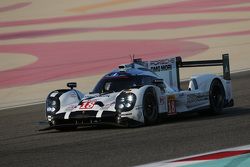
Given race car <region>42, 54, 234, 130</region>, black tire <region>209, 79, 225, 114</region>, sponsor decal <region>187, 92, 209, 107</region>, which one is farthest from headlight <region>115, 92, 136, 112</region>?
black tire <region>209, 79, 225, 114</region>

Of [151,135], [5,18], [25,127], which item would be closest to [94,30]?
[5,18]

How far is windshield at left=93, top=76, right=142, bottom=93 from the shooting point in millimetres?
12695

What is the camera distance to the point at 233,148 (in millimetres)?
8977

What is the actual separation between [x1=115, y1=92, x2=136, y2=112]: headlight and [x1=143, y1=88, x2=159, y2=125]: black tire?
0.22 metres

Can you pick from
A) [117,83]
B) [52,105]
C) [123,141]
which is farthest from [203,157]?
[52,105]

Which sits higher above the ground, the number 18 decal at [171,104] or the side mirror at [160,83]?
the side mirror at [160,83]

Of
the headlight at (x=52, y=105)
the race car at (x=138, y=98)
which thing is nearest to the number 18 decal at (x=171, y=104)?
the race car at (x=138, y=98)

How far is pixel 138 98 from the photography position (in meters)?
11.9

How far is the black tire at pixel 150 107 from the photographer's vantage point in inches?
476

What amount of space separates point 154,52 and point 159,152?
17305mm

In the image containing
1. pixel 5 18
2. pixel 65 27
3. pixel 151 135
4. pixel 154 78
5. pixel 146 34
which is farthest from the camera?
pixel 5 18

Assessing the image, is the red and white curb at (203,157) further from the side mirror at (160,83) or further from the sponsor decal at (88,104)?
the side mirror at (160,83)

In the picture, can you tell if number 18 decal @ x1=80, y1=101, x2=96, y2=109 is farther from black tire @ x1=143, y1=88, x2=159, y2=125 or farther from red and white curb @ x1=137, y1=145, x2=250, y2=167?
red and white curb @ x1=137, y1=145, x2=250, y2=167

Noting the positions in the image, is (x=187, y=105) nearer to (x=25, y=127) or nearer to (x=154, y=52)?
(x=25, y=127)
